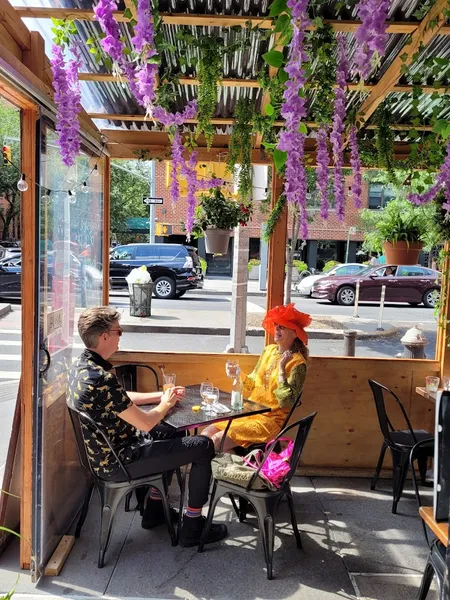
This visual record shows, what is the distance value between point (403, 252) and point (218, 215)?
60.3 inches

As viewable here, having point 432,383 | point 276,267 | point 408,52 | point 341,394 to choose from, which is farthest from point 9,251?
point 408,52

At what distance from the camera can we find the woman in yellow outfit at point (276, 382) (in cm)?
336

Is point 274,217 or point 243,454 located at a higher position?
point 274,217

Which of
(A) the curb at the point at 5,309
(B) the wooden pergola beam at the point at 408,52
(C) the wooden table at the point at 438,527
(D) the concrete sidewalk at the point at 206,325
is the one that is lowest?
(A) the curb at the point at 5,309

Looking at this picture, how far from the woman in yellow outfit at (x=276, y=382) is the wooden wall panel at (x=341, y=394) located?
0.52 m

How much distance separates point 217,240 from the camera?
13.0 feet

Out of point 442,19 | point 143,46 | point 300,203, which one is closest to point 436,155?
point 442,19

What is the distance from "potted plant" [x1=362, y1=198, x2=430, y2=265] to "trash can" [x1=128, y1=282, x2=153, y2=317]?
15.2 ft

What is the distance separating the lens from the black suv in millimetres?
11992

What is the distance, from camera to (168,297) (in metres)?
12.4

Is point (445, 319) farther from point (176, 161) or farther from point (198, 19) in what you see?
point (198, 19)

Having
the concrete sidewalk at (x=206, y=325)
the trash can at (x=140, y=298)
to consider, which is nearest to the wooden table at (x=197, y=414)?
the concrete sidewalk at (x=206, y=325)

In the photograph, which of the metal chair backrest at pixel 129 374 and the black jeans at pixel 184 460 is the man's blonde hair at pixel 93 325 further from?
the metal chair backrest at pixel 129 374

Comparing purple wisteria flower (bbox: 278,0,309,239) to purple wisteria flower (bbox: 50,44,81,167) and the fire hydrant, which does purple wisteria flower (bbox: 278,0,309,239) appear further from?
the fire hydrant
